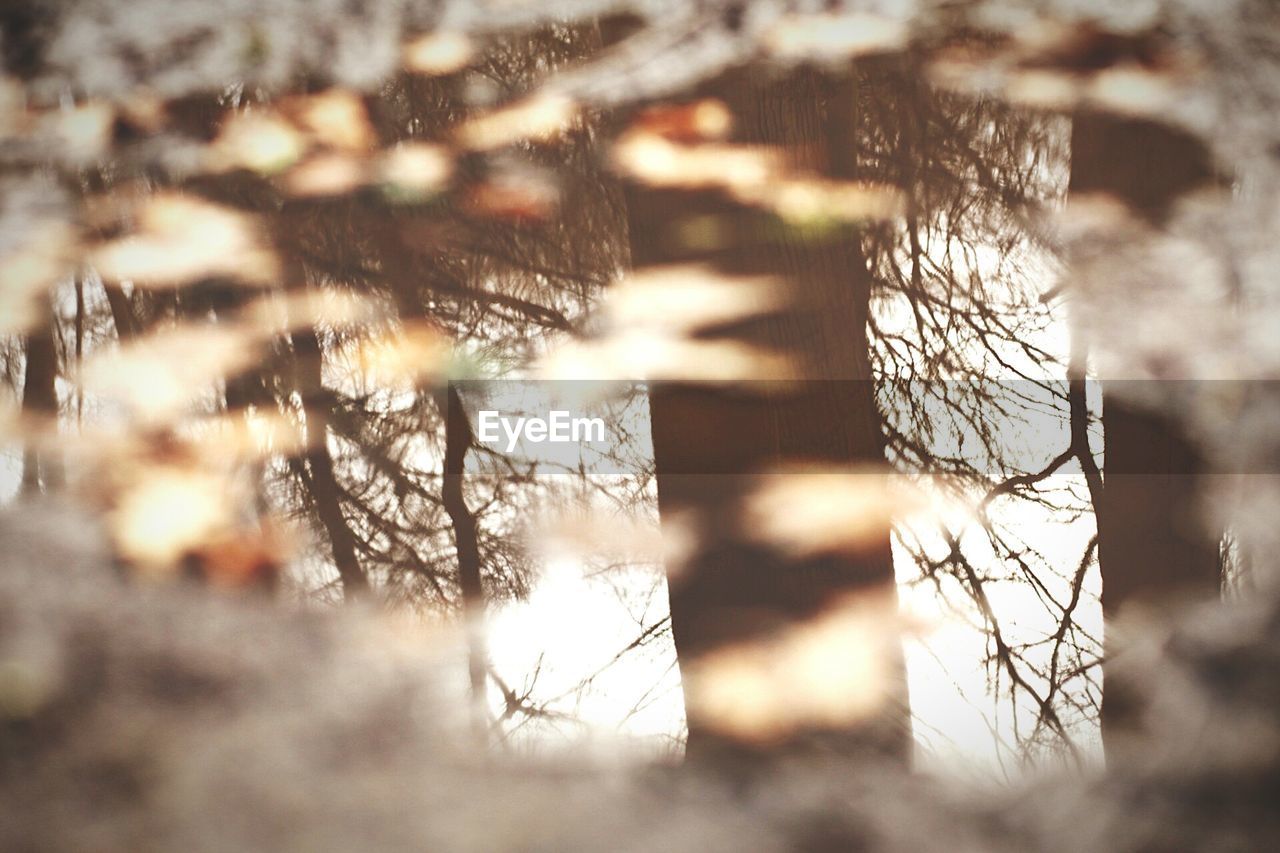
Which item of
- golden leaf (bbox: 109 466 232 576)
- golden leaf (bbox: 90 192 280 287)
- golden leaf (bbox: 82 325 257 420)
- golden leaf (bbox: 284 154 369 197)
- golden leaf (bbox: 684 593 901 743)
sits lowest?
golden leaf (bbox: 684 593 901 743)

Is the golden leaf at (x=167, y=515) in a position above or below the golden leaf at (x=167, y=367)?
below

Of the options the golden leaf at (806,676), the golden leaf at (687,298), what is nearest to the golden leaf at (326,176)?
the golden leaf at (687,298)

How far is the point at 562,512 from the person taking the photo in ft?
2.51

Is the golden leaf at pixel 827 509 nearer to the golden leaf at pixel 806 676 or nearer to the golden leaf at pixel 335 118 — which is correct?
the golden leaf at pixel 806 676

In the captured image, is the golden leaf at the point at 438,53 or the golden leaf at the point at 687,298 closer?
the golden leaf at the point at 687,298

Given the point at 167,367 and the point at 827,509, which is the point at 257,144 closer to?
the point at 167,367

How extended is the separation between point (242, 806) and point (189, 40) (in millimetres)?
993

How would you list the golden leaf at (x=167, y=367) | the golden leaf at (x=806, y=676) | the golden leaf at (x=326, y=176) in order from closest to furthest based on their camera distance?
the golden leaf at (x=806, y=676)
the golden leaf at (x=167, y=367)
the golden leaf at (x=326, y=176)

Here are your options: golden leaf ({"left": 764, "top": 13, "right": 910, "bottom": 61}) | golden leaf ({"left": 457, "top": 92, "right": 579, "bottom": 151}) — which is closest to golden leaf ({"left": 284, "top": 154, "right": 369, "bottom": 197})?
golden leaf ({"left": 457, "top": 92, "right": 579, "bottom": 151})

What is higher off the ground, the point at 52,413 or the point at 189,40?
the point at 189,40

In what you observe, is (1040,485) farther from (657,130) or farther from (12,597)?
(12,597)

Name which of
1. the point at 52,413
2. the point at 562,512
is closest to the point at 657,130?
the point at 562,512

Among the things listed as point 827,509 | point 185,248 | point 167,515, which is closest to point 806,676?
point 827,509

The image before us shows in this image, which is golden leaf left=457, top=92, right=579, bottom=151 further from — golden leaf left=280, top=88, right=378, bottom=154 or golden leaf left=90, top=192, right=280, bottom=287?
golden leaf left=90, top=192, right=280, bottom=287
